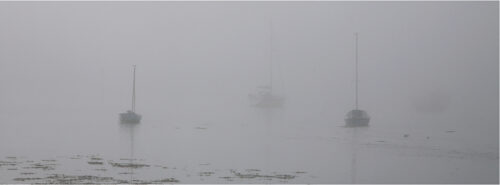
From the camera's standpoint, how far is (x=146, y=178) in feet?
157

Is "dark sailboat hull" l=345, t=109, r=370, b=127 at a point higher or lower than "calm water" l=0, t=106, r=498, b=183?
higher

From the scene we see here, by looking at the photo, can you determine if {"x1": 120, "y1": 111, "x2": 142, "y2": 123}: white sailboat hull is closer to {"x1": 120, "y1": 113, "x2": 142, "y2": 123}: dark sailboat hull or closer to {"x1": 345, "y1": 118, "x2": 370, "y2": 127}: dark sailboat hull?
{"x1": 120, "y1": 113, "x2": 142, "y2": 123}: dark sailboat hull

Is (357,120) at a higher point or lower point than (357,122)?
higher

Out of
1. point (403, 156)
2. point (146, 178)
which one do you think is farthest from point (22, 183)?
point (403, 156)

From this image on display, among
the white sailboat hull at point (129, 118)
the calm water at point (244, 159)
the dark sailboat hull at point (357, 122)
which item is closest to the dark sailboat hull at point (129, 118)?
the white sailboat hull at point (129, 118)

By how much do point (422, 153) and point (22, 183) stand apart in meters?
49.0

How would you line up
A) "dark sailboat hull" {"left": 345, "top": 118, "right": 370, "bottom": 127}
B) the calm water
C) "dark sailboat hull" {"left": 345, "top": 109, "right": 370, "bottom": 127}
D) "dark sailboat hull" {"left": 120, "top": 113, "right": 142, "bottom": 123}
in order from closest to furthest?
the calm water, "dark sailboat hull" {"left": 345, "top": 109, "right": 370, "bottom": 127}, "dark sailboat hull" {"left": 345, "top": 118, "right": 370, "bottom": 127}, "dark sailboat hull" {"left": 120, "top": 113, "right": 142, "bottom": 123}

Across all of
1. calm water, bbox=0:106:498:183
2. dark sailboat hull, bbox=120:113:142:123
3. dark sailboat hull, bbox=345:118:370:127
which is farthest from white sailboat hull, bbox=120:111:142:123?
dark sailboat hull, bbox=345:118:370:127

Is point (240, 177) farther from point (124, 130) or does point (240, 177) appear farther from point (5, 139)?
point (124, 130)

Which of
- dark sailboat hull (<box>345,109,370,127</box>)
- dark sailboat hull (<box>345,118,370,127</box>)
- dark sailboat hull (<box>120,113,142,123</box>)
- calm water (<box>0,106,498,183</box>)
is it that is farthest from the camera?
dark sailboat hull (<box>120,113,142,123</box>)

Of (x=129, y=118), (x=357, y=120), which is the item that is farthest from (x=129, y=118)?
(x=357, y=120)

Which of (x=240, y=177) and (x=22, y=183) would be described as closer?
(x=22, y=183)

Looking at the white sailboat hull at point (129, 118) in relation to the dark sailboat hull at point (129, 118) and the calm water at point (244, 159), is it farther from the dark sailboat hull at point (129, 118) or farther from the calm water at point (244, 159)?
the calm water at point (244, 159)

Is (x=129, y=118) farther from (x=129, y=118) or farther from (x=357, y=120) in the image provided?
(x=357, y=120)
